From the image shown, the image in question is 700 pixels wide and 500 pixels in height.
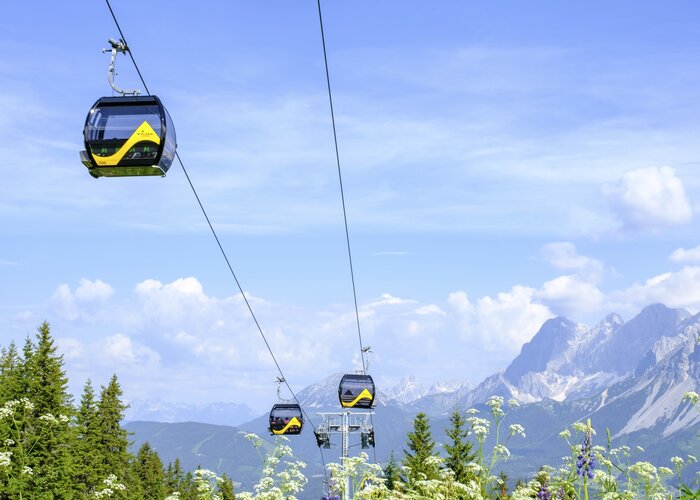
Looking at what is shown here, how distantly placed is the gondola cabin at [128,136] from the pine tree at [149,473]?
6059cm

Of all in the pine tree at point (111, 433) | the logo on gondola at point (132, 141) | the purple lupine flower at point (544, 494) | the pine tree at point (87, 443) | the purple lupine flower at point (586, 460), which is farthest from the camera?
the pine tree at point (111, 433)

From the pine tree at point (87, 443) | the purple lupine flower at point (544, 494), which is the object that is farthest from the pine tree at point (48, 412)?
the purple lupine flower at point (544, 494)

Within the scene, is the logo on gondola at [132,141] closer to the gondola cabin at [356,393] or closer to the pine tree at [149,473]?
the gondola cabin at [356,393]

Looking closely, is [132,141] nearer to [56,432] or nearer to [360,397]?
[360,397]

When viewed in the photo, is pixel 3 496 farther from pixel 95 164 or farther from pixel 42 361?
pixel 95 164

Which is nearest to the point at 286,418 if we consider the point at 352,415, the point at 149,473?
the point at 352,415

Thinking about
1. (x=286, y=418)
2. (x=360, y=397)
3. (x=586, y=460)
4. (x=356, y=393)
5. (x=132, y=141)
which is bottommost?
(x=586, y=460)

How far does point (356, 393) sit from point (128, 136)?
24.2 meters

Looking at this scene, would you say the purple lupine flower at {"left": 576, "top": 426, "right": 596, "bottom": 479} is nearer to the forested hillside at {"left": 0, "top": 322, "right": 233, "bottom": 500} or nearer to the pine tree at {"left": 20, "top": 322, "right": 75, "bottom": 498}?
the forested hillside at {"left": 0, "top": 322, "right": 233, "bottom": 500}

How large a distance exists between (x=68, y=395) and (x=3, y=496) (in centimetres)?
761

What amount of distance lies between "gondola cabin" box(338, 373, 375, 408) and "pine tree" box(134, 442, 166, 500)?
39431 mm

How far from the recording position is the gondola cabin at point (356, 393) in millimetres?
36531

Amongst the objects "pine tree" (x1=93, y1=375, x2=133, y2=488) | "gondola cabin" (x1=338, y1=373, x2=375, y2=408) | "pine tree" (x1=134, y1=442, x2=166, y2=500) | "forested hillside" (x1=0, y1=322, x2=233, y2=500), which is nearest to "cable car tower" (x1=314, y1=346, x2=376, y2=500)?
"gondola cabin" (x1=338, y1=373, x2=375, y2=408)

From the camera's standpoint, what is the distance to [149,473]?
74.8 m
